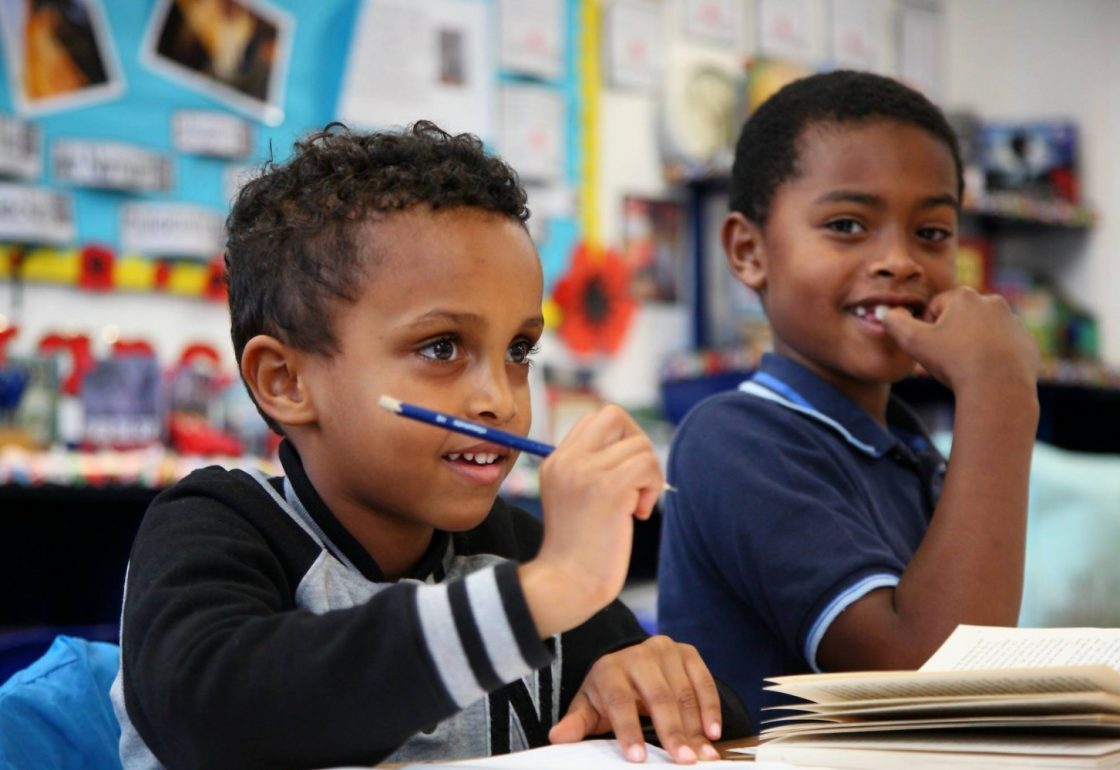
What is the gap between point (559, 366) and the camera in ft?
10.6

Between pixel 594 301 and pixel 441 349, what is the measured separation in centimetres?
246

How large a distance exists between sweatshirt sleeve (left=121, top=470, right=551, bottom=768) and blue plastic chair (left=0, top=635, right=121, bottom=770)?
17cm

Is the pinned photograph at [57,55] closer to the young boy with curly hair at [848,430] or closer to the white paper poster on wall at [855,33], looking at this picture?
the young boy with curly hair at [848,430]

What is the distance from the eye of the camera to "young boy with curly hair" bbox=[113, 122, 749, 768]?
655 millimetres

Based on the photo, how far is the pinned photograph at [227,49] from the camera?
263 cm

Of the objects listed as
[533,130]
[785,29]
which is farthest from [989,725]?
[785,29]

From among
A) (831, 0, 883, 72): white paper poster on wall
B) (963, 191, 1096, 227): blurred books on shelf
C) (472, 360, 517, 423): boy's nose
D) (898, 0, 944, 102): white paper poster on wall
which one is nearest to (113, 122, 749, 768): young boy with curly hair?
(472, 360, 517, 423): boy's nose

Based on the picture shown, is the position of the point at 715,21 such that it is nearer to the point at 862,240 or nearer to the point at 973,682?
the point at 862,240

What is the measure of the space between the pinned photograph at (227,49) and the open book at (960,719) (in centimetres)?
225

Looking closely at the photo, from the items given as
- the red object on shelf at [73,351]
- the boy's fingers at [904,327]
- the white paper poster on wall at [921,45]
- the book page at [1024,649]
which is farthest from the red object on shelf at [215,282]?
the white paper poster on wall at [921,45]

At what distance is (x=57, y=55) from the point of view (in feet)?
8.18

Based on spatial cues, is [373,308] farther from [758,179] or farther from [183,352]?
[183,352]

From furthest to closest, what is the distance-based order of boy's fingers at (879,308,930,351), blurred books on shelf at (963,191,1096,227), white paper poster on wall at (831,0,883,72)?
white paper poster on wall at (831,0,883,72)
blurred books on shelf at (963,191,1096,227)
boy's fingers at (879,308,930,351)

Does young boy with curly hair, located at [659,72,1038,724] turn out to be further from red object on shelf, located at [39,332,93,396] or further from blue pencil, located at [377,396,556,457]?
red object on shelf, located at [39,332,93,396]
